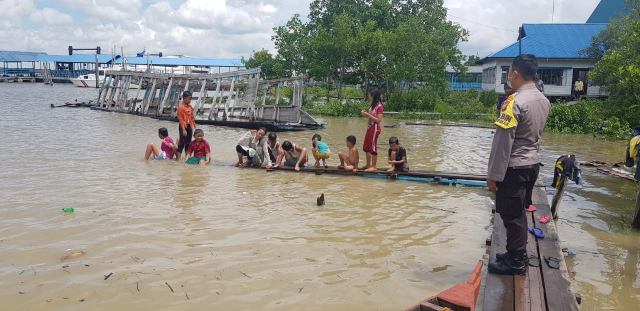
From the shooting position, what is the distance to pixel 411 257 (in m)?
5.10

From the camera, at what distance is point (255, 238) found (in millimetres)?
5586

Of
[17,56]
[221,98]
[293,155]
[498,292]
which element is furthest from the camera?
[17,56]

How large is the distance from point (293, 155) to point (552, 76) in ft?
78.4

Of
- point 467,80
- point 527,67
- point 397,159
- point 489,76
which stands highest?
point 467,80

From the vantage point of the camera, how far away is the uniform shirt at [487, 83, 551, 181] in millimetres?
3850

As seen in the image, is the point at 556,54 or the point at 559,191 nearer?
the point at 559,191

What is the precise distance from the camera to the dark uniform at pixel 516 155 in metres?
3.87

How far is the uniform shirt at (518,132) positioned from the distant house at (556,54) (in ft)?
84.9

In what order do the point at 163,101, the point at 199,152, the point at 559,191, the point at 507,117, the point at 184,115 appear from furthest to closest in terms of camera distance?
1. the point at 163,101
2. the point at 199,152
3. the point at 184,115
4. the point at 559,191
5. the point at 507,117

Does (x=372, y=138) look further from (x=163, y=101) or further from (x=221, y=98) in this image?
(x=163, y=101)

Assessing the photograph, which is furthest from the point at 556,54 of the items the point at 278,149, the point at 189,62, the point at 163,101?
the point at 189,62

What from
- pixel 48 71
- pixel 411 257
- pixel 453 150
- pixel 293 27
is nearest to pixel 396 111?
pixel 293 27

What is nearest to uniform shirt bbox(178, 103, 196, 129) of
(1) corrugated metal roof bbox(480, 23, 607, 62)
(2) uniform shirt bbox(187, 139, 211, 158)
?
(2) uniform shirt bbox(187, 139, 211, 158)

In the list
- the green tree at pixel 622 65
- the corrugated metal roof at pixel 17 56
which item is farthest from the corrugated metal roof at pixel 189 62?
the green tree at pixel 622 65
